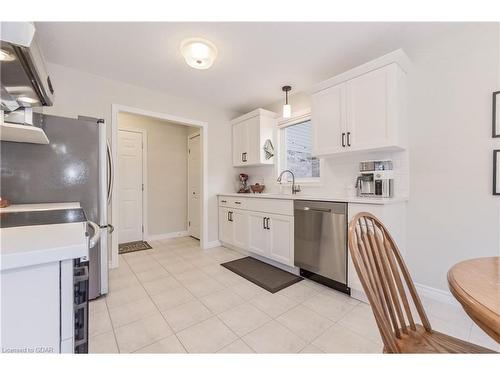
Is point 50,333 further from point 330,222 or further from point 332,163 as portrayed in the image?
point 332,163

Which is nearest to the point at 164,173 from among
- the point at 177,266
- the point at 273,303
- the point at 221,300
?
the point at 177,266

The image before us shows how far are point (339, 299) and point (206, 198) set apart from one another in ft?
7.90

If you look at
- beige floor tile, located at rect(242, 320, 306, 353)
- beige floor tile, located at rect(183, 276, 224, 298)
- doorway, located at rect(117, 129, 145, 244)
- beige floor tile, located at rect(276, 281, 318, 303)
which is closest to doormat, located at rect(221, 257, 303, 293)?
beige floor tile, located at rect(276, 281, 318, 303)

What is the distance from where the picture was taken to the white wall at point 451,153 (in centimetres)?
178

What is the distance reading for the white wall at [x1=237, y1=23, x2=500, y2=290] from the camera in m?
1.78

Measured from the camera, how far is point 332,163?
2.77 meters

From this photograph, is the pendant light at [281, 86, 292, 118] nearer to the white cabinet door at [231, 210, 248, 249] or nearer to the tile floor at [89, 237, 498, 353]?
the white cabinet door at [231, 210, 248, 249]

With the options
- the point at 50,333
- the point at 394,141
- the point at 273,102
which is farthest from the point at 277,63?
the point at 50,333

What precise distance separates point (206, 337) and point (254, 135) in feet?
8.93

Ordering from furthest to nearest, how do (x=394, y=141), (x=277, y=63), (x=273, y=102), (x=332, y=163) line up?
(x=273, y=102), (x=332, y=163), (x=277, y=63), (x=394, y=141)

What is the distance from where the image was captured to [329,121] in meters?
2.42

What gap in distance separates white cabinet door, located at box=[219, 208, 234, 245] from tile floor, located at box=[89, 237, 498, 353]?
91 centimetres

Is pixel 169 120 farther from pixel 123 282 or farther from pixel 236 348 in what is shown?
pixel 236 348
